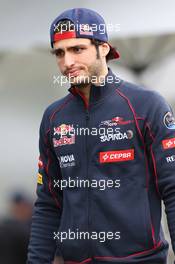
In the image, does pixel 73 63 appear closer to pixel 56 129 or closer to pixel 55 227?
pixel 56 129

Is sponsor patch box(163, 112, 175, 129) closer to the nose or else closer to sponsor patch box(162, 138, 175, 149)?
sponsor patch box(162, 138, 175, 149)

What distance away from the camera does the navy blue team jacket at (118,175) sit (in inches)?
91.4

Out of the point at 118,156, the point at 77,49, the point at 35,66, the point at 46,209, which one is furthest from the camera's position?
the point at 35,66

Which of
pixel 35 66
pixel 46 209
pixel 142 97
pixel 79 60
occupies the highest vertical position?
pixel 35 66

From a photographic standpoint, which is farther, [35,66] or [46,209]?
[35,66]

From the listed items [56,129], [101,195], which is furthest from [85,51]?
[101,195]

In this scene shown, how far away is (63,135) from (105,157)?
196mm

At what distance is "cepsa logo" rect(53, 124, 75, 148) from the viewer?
2.46m

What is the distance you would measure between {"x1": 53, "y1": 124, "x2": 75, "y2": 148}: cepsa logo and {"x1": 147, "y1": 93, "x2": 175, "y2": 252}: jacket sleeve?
29cm

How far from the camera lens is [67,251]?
2406 mm

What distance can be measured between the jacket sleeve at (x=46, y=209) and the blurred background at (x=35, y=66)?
1.55m

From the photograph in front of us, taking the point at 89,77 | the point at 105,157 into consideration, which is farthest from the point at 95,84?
the point at 105,157

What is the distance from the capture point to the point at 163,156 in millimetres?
2332

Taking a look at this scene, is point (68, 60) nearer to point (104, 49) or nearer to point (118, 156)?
point (104, 49)
